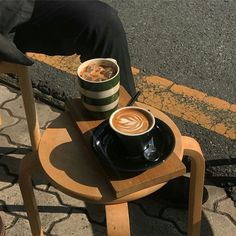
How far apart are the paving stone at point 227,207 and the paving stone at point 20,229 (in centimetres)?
95

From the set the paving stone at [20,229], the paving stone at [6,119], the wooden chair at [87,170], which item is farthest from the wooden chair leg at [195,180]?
the paving stone at [6,119]

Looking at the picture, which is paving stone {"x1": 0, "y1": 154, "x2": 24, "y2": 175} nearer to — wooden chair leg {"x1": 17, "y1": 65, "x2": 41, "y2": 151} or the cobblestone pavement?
the cobblestone pavement

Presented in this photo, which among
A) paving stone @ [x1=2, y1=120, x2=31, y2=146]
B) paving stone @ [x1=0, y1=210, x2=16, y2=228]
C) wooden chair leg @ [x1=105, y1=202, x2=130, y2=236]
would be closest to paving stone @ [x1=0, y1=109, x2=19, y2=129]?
paving stone @ [x1=2, y1=120, x2=31, y2=146]

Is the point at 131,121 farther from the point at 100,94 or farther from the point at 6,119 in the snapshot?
the point at 6,119

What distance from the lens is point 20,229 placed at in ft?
7.98

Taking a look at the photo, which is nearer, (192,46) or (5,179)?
(5,179)

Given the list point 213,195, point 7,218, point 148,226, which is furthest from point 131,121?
point 7,218

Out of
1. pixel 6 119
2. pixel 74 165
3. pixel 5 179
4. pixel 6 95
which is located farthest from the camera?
pixel 6 95

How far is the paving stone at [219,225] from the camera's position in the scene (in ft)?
7.67

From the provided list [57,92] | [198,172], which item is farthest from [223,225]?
[57,92]

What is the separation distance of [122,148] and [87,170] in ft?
0.50

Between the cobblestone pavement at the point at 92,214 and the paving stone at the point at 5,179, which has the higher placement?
the paving stone at the point at 5,179

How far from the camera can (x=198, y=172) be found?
1916mm

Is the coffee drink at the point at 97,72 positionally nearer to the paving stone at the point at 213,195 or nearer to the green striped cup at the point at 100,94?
the green striped cup at the point at 100,94
